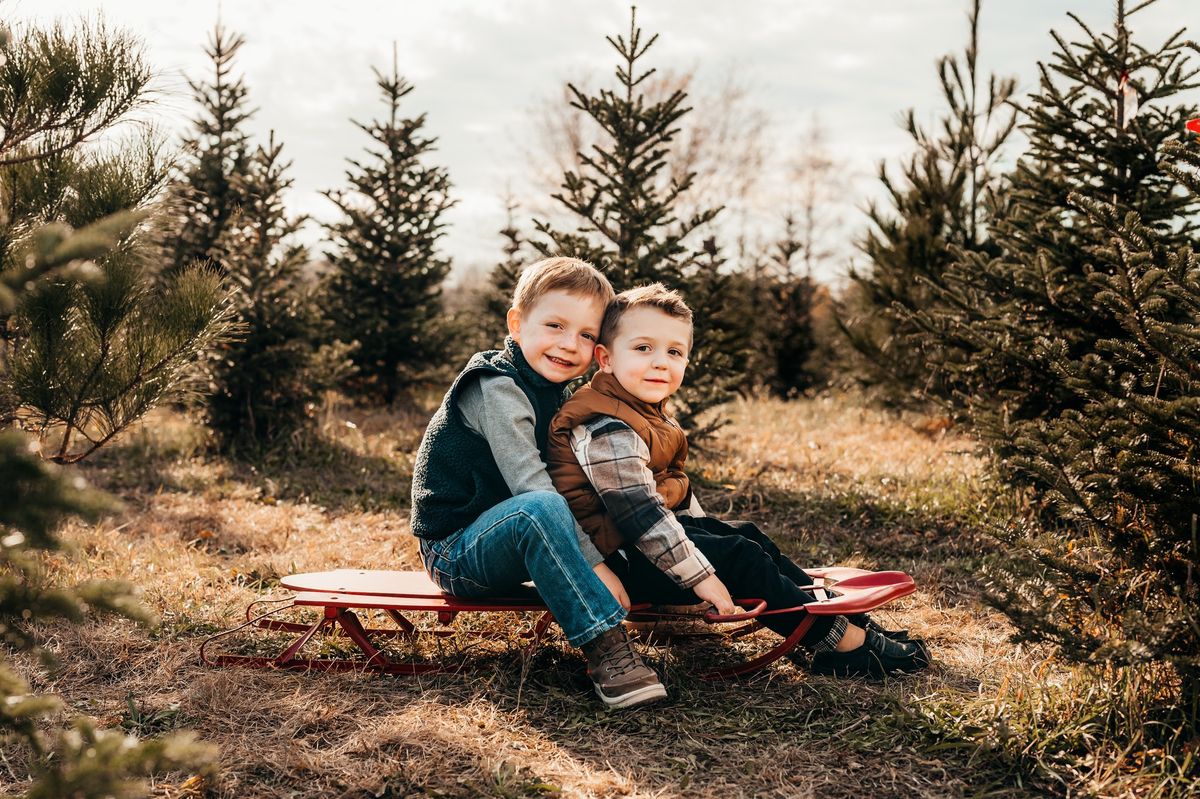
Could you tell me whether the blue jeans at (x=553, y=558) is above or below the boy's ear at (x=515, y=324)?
below

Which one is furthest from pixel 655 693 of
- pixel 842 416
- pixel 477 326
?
pixel 477 326

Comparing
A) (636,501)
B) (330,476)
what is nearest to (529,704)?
(636,501)

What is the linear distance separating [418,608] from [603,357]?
1129 mm

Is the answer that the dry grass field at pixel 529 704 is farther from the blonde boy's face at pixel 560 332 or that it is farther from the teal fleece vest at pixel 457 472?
the blonde boy's face at pixel 560 332

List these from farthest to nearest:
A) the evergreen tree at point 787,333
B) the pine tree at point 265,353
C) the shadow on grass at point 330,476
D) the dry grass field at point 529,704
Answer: the evergreen tree at point 787,333 → the pine tree at point 265,353 → the shadow on grass at point 330,476 → the dry grass field at point 529,704

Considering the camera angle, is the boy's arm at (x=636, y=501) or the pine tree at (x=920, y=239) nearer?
the boy's arm at (x=636, y=501)

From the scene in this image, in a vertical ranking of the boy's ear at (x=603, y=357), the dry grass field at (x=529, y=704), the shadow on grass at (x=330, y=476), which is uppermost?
the boy's ear at (x=603, y=357)

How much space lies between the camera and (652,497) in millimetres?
3078

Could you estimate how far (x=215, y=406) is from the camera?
7.06 meters

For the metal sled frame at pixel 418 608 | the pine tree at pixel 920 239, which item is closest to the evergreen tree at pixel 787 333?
the pine tree at pixel 920 239

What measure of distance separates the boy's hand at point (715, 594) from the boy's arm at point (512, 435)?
369mm

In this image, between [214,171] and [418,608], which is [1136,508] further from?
[214,171]

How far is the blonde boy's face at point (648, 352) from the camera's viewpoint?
3.28 m

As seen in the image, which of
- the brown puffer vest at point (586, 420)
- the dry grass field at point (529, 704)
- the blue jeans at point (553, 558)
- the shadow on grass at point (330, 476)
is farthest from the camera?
the shadow on grass at point (330, 476)
